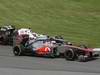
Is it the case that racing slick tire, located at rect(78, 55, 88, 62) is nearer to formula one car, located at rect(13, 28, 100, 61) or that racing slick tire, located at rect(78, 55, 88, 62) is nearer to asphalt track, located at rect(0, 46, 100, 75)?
formula one car, located at rect(13, 28, 100, 61)

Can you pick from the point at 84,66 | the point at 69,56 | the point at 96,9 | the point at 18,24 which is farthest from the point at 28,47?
the point at 96,9

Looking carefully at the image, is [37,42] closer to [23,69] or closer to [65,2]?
[23,69]

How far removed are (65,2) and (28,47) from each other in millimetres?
20068

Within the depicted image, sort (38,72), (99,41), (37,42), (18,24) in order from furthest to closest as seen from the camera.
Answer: (18,24) → (99,41) → (37,42) → (38,72)

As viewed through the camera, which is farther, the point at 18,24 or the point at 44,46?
the point at 18,24

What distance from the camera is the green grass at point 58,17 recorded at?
3544 cm

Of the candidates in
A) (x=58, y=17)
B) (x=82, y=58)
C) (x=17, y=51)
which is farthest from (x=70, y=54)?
(x=58, y=17)

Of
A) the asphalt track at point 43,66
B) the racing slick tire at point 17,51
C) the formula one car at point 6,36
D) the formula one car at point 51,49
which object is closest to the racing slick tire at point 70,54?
the formula one car at point 51,49

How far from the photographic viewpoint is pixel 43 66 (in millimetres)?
23562

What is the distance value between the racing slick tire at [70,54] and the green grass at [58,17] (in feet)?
21.1

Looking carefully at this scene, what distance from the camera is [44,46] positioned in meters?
25.9

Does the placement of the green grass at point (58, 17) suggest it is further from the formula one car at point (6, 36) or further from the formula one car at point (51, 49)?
the formula one car at point (51, 49)

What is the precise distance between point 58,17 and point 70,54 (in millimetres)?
17396

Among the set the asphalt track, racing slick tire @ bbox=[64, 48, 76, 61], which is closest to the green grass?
racing slick tire @ bbox=[64, 48, 76, 61]
